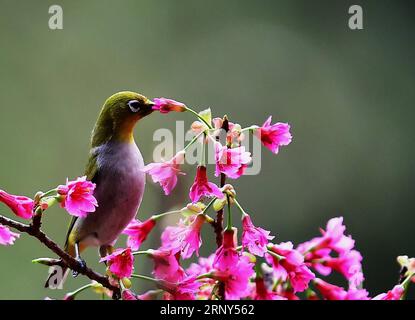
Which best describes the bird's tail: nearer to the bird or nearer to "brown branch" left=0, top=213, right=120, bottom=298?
the bird

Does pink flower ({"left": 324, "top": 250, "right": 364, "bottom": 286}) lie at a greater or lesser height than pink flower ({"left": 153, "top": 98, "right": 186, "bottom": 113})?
lesser

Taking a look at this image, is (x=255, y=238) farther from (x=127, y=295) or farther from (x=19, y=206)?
(x=19, y=206)

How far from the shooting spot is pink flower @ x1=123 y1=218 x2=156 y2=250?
3.08ft

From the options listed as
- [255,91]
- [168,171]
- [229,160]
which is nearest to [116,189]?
[168,171]

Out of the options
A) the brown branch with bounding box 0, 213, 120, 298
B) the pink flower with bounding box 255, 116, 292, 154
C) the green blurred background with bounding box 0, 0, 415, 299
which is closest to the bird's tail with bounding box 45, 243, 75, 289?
the brown branch with bounding box 0, 213, 120, 298

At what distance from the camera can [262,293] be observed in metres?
0.93

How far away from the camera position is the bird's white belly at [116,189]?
0.94 meters

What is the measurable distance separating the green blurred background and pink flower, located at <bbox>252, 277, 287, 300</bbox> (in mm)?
2007

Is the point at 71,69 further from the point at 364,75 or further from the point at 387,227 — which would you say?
the point at 387,227

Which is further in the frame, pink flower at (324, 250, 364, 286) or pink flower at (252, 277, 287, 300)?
pink flower at (324, 250, 364, 286)

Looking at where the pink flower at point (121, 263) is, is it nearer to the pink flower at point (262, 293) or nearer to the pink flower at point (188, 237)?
the pink flower at point (188, 237)

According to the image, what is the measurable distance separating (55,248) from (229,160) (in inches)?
8.7

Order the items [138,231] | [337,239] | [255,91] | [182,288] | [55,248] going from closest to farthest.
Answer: [55,248], [182,288], [138,231], [337,239], [255,91]

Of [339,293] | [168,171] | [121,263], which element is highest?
[168,171]
